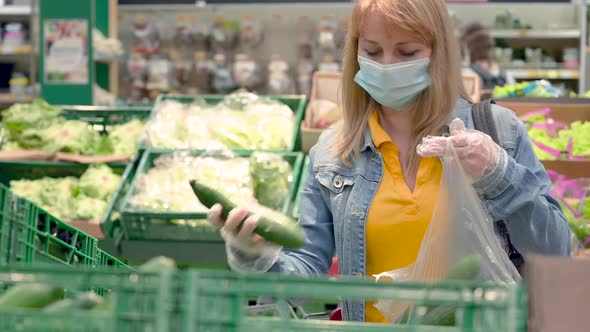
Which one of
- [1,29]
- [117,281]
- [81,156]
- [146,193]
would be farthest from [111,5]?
[117,281]

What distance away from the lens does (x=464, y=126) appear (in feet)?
6.80

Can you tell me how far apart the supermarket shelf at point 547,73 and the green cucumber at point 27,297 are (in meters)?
9.40

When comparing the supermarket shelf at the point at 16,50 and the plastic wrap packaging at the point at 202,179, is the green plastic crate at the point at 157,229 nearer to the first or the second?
the plastic wrap packaging at the point at 202,179

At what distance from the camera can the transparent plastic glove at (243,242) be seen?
1671 millimetres

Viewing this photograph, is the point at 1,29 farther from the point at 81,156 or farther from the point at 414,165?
the point at 414,165

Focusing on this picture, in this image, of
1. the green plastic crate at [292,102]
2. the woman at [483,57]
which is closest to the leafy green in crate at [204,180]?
the green plastic crate at [292,102]

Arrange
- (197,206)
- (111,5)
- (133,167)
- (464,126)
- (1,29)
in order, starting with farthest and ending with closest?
(1,29), (111,5), (133,167), (197,206), (464,126)

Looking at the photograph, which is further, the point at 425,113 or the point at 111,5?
the point at 111,5

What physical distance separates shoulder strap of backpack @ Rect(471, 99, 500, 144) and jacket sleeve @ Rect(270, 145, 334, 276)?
16.3 inches

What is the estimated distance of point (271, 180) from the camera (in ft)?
14.6

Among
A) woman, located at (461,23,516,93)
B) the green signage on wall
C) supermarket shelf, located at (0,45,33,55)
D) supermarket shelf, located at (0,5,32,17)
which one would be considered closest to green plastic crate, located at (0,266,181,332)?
woman, located at (461,23,516,93)

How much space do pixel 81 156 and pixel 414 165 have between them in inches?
134

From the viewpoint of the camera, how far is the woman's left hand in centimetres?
183

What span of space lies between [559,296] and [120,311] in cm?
49
